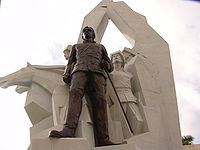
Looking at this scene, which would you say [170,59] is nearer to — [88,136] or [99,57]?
[99,57]

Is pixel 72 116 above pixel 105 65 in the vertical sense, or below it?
below

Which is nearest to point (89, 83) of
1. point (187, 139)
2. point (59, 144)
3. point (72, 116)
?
point (72, 116)

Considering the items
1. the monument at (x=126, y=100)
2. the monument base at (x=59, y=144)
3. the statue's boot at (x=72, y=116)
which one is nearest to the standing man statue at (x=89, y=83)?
the statue's boot at (x=72, y=116)

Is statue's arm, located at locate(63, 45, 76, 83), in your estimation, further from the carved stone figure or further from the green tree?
the green tree

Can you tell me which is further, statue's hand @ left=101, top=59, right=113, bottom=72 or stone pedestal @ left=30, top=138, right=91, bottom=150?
statue's hand @ left=101, top=59, right=113, bottom=72

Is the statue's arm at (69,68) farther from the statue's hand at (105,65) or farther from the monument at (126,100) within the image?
the statue's hand at (105,65)

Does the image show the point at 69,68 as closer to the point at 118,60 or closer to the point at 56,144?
the point at 118,60

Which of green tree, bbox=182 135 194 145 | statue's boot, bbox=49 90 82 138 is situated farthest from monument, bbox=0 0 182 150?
green tree, bbox=182 135 194 145

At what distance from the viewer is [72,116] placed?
5.37 meters

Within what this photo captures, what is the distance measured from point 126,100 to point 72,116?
1568mm

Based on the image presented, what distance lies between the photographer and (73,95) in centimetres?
563

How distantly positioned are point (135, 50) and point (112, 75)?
1699mm

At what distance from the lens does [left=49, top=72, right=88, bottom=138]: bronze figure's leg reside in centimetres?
512

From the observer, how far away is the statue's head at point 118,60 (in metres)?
7.23
